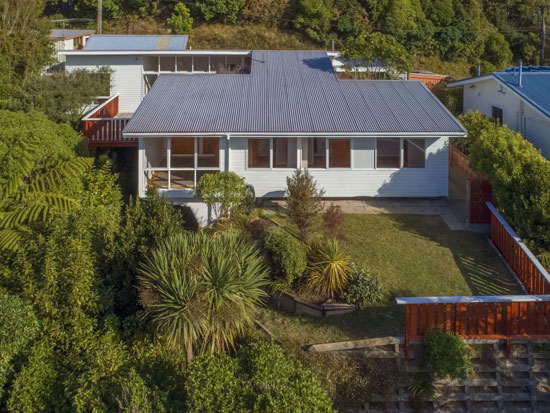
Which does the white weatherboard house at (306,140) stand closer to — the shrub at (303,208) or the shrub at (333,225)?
the shrub at (303,208)

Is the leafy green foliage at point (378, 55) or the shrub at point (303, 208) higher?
the leafy green foliage at point (378, 55)

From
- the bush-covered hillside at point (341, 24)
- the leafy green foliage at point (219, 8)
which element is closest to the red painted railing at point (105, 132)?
the bush-covered hillside at point (341, 24)

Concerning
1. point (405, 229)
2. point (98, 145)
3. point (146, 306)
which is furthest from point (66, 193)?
point (405, 229)

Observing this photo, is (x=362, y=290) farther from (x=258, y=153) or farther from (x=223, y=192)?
(x=258, y=153)

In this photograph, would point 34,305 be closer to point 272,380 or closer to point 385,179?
point 272,380

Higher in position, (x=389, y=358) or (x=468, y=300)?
(x=468, y=300)
